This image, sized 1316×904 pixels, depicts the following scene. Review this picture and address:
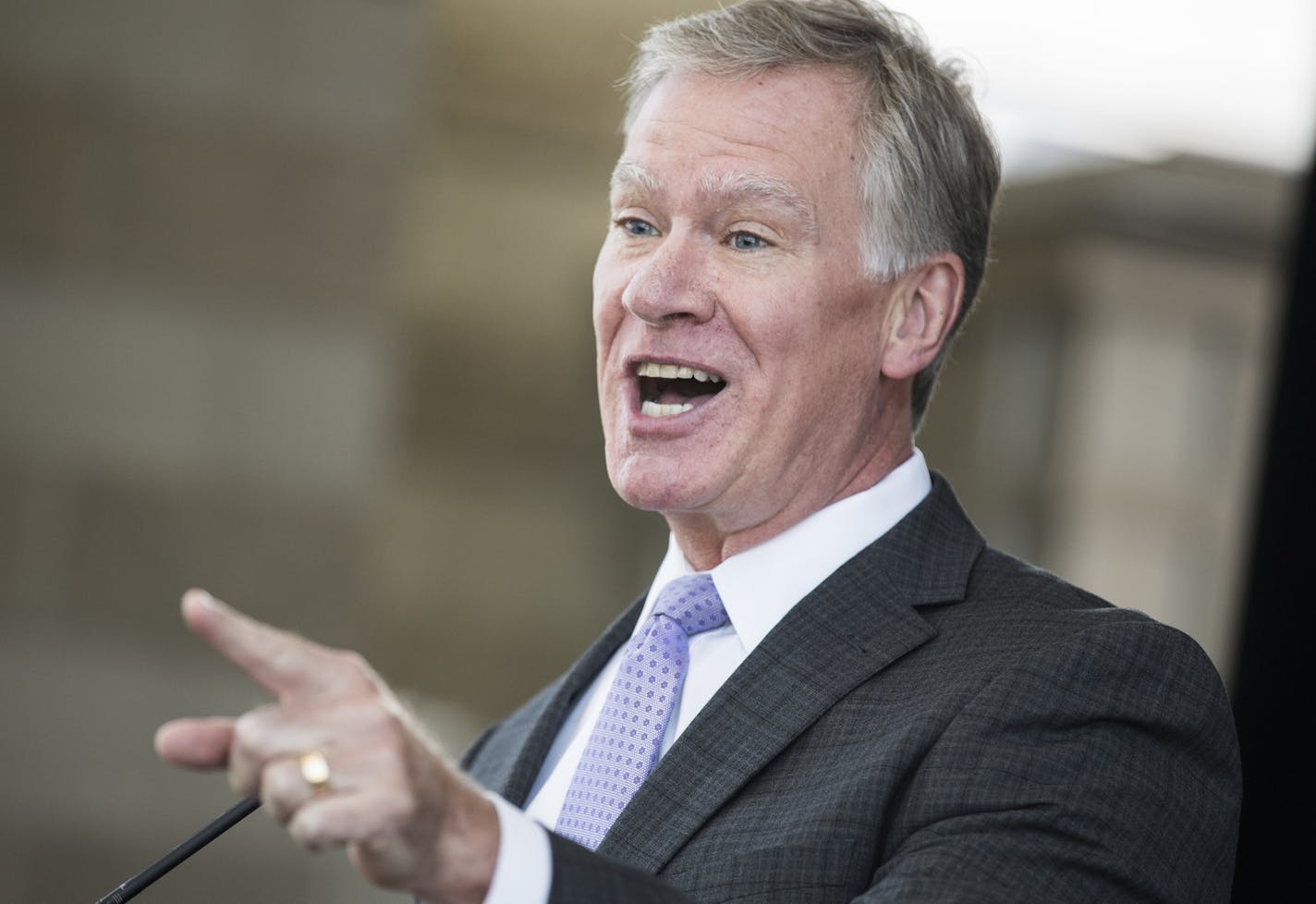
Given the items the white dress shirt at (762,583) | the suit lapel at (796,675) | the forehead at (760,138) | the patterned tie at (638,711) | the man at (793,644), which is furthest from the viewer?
the forehead at (760,138)

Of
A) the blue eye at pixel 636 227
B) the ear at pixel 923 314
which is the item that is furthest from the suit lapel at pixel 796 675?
the blue eye at pixel 636 227

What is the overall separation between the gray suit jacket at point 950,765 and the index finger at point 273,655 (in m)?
0.28

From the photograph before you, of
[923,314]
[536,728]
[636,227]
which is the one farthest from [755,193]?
[536,728]

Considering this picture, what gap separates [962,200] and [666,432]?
0.50m

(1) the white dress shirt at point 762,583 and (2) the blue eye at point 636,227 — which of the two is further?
(2) the blue eye at point 636,227

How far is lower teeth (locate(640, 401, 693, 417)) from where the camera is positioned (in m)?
2.08

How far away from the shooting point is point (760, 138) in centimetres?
207

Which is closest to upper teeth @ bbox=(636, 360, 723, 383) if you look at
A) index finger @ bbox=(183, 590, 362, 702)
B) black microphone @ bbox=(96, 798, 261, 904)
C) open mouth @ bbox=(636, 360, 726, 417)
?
open mouth @ bbox=(636, 360, 726, 417)

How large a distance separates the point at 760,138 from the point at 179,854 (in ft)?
3.49

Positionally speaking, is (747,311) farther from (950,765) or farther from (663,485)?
(950,765)

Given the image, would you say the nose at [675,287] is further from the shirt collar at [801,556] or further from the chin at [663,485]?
the shirt collar at [801,556]

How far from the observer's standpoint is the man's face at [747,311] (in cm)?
204

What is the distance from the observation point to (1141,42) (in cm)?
730

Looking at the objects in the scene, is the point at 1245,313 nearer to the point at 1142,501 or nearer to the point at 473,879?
the point at 1142,501
